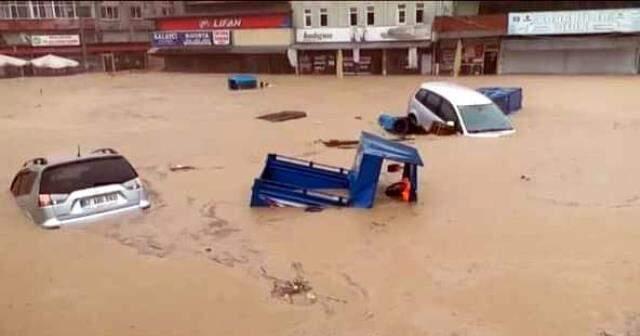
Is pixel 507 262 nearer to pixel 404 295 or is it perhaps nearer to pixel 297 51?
pixel 404 295

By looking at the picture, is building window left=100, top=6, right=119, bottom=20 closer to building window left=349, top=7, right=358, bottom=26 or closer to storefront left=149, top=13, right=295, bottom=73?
storefront left=149, top=13, right=295, bottom=73

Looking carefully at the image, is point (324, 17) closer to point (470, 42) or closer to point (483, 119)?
point (470, 42)

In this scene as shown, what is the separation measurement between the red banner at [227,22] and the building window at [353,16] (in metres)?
4.53

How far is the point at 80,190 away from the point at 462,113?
1081 cm

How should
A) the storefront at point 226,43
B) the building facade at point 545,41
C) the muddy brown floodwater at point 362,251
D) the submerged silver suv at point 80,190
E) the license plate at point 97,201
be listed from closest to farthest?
the muddy brown floodwater at point 362,251 → the submerged silver suv at point 80,190 → the license plate at point 97,201 → the building facade at point 545,41 → the storefront at point 226,43

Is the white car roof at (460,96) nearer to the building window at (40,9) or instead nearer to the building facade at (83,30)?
the building facade at (83,30)

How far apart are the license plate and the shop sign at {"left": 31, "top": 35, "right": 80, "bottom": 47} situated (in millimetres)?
46933

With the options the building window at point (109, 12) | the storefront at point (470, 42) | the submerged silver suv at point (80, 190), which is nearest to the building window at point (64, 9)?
the building window at point (109, 12)

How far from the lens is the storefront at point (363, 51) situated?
40.0m

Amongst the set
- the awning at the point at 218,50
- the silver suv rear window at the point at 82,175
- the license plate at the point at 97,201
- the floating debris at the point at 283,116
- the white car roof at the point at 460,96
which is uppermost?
the awning at the point at 218,50

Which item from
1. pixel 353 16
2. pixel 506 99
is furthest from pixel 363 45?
pixel 506 99

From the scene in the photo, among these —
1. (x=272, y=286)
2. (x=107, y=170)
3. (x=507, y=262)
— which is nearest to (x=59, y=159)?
(x=107, y=170)

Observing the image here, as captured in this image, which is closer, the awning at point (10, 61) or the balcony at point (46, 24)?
the awning at point (10, 61)

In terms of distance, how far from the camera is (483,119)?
16562 millimetres
